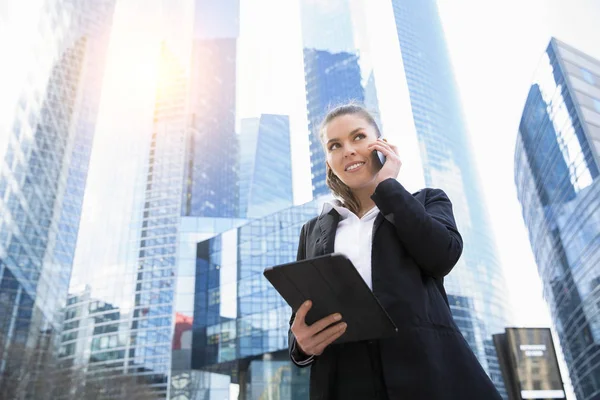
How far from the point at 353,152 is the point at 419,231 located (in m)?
0.39

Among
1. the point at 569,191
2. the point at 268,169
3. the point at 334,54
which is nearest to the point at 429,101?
the point at 334,54

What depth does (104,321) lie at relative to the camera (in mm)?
57062

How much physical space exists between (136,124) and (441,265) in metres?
74.8

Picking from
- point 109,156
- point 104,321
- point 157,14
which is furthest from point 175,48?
point 104,321

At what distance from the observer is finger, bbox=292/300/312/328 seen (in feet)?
3.83

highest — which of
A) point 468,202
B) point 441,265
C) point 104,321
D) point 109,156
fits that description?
point 109,156

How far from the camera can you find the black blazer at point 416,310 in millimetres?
1099

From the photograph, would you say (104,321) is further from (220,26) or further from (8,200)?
(220,26)

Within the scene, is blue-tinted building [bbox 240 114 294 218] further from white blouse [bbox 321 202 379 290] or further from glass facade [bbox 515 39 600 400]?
white blouse [bbox 321 202 379 290]

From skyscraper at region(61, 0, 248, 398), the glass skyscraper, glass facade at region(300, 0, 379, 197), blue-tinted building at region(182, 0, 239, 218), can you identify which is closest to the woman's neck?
the glass skyscraper

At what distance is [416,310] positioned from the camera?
47.4 inches

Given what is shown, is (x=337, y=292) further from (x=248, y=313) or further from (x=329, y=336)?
(x=248, y=313)

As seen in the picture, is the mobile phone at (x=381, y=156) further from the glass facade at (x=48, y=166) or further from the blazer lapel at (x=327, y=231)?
the glass facade at (x=48, y=166)

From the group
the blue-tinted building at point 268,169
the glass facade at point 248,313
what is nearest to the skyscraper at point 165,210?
the blue-tinted building at point 268,169
